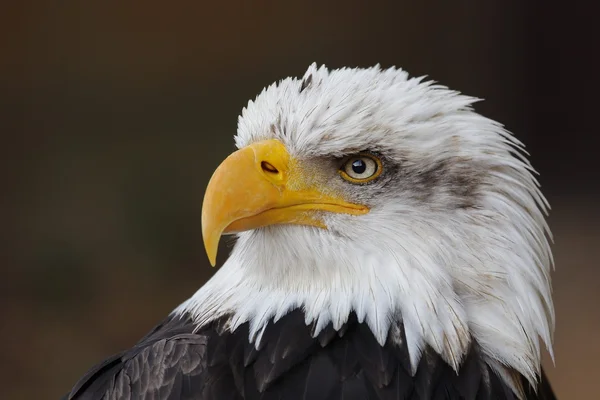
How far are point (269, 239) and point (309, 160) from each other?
0.76 feet

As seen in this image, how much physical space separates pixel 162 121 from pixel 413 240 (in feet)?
14.5

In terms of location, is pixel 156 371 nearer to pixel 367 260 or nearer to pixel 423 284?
pixel 367 260

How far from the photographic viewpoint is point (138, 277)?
20.0 ft

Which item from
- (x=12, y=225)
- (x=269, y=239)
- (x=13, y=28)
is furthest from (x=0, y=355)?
(x=269, y=239)

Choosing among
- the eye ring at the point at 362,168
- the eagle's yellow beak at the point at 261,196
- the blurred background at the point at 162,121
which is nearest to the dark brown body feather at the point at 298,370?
the eagle's yellow beak at the point at 261,196

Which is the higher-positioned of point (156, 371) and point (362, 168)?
point (362, 168)

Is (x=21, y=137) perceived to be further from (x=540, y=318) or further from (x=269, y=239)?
(x=540, y=318)

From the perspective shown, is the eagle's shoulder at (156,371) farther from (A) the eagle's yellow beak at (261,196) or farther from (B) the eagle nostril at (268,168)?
(B) the eagle nostril at (268,168)

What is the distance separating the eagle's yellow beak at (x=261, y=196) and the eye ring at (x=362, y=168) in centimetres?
7

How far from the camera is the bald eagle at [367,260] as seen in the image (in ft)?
6.98

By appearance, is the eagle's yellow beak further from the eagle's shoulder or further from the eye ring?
the eagle's shoulder

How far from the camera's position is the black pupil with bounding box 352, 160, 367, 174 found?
2203 millimetres

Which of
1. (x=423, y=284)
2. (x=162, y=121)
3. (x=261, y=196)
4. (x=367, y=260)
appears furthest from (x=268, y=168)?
(x=162, y=121)

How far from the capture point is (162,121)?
635 cm
